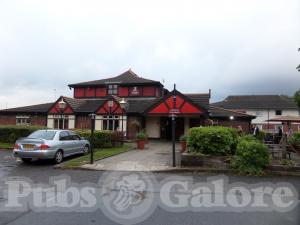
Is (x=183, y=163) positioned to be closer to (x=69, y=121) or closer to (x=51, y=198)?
(x=51, y=198)

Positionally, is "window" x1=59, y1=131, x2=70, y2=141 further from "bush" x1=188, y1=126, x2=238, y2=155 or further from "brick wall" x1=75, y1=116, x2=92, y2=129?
"brick wall" x1=75, y1=116, x2=92, y2=129

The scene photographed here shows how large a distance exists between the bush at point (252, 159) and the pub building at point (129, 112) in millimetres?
13686

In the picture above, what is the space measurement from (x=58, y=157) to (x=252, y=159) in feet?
27.0

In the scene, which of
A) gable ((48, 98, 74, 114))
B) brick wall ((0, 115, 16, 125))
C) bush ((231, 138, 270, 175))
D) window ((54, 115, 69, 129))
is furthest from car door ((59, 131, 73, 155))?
brick wall ((0, 115, 16, 125))

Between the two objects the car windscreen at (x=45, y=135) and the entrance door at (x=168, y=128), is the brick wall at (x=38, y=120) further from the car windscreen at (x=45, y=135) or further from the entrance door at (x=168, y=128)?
the car windscreen at (x=45, y=135)

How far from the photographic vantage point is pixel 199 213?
18.6 feet

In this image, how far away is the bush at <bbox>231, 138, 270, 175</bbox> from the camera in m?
9.83

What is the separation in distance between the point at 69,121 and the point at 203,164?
20130 mm

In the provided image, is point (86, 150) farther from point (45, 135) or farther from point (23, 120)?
point (23, 120)

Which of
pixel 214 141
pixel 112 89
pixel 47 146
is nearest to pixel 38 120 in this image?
pixel 112 89

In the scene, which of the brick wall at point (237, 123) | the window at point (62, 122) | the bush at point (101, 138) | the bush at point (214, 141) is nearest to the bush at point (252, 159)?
the bush at point (214, 141)

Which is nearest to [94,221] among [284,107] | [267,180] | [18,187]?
[18,187]

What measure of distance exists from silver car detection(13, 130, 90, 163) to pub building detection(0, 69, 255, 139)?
34.0 feet

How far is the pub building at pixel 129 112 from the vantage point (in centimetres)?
2490
